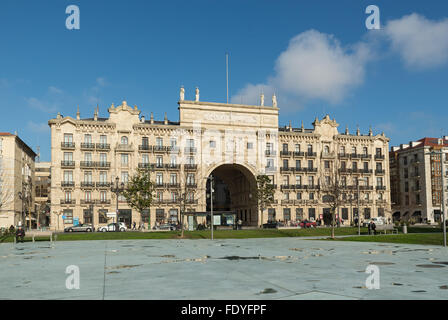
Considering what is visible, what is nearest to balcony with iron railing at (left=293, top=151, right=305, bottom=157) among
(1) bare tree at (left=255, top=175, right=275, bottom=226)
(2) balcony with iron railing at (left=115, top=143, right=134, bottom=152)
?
(1) bare tree at (left=255, top=175, right=275, bottom=226)

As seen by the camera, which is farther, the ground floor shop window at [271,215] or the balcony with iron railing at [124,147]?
the ground floor shop window at [271,215]

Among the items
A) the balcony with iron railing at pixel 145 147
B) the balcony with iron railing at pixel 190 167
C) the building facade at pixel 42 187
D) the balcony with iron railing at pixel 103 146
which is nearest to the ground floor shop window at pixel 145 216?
the balcony with iron railing at pixel 190 167

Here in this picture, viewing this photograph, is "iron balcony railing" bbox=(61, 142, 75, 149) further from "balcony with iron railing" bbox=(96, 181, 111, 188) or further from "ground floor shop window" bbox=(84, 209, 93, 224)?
"ground floor shop window" bbox=(84, 209, 93, 224)

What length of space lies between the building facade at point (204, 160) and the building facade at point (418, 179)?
1187 centimetres

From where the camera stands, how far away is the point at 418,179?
92.2m

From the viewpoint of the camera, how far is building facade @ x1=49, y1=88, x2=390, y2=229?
67.9 meters

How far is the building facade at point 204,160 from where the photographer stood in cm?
6788

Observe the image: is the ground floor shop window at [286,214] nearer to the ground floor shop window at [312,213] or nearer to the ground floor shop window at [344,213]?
the ground floor shop window at [312,213]

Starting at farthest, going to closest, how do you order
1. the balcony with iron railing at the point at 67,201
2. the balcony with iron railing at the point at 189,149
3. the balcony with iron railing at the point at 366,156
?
the balcony with iron railing at the point at 366,156 < the balcony with iron railing at the point at 189,149 < the balcony with iron railing at the point at 67,201

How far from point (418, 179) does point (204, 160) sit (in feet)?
159

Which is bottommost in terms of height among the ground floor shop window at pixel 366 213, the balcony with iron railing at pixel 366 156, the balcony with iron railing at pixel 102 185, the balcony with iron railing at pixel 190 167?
the ground floor shop window at pixel 366 213

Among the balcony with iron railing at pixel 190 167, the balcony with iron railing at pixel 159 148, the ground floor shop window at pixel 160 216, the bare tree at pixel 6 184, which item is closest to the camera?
the bare tree at pixel 6 184
